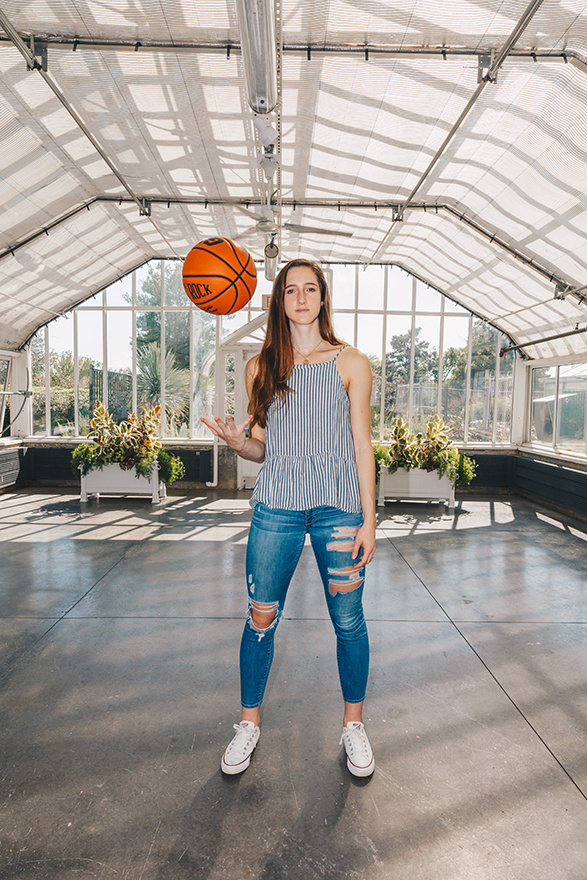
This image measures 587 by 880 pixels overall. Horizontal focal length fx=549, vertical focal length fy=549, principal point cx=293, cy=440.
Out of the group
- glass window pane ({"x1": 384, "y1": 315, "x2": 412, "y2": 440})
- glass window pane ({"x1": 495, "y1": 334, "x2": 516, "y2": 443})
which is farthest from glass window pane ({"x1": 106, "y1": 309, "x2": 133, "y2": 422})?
glass window pane ({"x1": 495, "y1": 334, "x2": 516, "y2": 443})

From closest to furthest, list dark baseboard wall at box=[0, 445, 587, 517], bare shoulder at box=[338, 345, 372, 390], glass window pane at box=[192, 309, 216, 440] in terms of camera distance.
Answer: bare shoulder at box=[338, 345, 372, 390], dark baseboard wall at box=[0, 445, 587, 517], glass window pane at box=[192, 309, 216, 440]

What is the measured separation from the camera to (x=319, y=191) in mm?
7336

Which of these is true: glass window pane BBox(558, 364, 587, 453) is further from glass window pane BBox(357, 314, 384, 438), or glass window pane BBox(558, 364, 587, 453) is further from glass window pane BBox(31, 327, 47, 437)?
glass window pane BBox(31, 327, 47, 437)

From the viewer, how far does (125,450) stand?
8.12 metres

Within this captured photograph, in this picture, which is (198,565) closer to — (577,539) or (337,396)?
(337,396)

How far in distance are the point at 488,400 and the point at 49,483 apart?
8327mm

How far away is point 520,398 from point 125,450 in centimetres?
729

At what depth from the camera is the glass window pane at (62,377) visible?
33.8ft

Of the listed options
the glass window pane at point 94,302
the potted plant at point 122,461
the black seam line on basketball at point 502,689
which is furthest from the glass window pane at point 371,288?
the black seam line on basketball at point 502,689

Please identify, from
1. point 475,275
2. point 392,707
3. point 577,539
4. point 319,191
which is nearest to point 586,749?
point 392,707

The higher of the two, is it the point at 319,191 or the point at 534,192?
the point at 319,191

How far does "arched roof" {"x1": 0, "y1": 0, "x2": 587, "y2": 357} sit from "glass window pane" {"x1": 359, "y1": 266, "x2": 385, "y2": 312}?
932 millimetres

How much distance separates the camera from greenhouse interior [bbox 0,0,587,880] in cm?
198

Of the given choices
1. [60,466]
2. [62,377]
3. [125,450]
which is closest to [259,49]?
[125,450]
